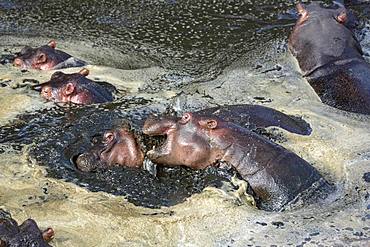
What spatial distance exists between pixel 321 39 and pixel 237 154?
2656 mm

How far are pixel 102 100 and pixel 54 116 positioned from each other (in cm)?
46

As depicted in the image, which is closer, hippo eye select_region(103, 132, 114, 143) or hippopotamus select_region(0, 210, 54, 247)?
hippopotamus select_region(0, 210, 54, 247)

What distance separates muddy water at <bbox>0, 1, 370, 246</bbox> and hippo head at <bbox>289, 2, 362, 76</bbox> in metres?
0.16

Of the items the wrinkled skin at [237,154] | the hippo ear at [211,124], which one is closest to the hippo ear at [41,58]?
the wrinkled skin at [237,154]

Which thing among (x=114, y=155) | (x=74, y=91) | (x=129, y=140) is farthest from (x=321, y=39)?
(x=114, y=155)

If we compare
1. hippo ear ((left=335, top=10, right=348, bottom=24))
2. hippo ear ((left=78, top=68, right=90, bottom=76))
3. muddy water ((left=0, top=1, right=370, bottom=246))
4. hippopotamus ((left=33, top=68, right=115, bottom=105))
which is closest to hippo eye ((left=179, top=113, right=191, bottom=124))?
muddy water ((left=0, top=1, right=370, bottom=246))

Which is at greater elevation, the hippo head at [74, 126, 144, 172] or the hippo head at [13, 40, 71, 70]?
the hippo head at [74, 126, 144, 172]

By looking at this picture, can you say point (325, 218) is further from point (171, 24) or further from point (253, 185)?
point (171, 24)

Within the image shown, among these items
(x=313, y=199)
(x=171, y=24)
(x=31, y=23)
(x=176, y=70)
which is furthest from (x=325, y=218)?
(x=31, y=23)

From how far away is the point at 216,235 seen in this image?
4477mm

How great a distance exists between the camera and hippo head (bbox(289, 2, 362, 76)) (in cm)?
703

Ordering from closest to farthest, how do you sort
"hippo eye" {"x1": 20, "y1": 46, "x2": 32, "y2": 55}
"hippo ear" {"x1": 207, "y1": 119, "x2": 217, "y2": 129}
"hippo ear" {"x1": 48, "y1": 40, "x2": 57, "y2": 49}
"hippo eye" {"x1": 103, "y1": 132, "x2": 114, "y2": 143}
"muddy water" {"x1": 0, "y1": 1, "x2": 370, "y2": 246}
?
"muddy water" {"x1": 0, "y1": 1, "x2": 370, "y2": 246}, "hippo ear" {"x1": 207, "y1": 119, "x2": 217, "y2": 129}, "hippo eye" {"x1": 103, "y1": 132, "x2": 114, "y2": 143}, "hippo eye" {"x1": 20, "y1": 46, "x2": 32, "y2": 55}, "hippo ear" {"x1": 48, "y1": 40, "x2": 57, "y2": 49}

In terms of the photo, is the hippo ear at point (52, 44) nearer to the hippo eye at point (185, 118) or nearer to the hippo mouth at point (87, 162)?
the hippo mouth at point (87, 162)

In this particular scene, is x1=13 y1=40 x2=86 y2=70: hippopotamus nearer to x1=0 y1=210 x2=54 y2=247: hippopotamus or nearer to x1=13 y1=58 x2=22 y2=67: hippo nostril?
x1=13 y1=58 x2=22 y2=67: hippo nostril
